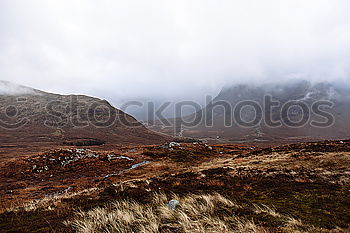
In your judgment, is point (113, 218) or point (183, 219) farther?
point (113, 218)

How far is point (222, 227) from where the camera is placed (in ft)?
17.0

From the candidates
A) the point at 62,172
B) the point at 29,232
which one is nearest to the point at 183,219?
the point at 29,232

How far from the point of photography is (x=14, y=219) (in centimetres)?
819

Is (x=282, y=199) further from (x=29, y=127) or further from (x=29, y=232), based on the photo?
(x=29, y=127)

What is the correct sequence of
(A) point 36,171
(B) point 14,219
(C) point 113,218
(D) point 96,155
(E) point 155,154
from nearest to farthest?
1. (C) point 113,218
2. (B) point 14,219
3. (A) point 36,171
4. (D) point 96,155
5. (E) point 155,154

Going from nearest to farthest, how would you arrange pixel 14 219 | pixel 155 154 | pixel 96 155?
pixel 14 219
pixel 96 155
pixel 155 154

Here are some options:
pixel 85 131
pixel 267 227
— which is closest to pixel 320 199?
pixel 267 227

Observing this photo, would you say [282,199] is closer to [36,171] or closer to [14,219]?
[14,219]

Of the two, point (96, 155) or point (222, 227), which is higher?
point (222, 227)

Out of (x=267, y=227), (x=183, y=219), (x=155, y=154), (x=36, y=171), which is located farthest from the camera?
(x=155, y=154)

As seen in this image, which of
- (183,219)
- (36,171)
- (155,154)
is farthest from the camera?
(155,154)

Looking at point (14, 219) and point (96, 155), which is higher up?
point (14, 219)

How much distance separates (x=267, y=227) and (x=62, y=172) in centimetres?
4032

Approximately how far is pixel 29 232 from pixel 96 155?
4390cm
